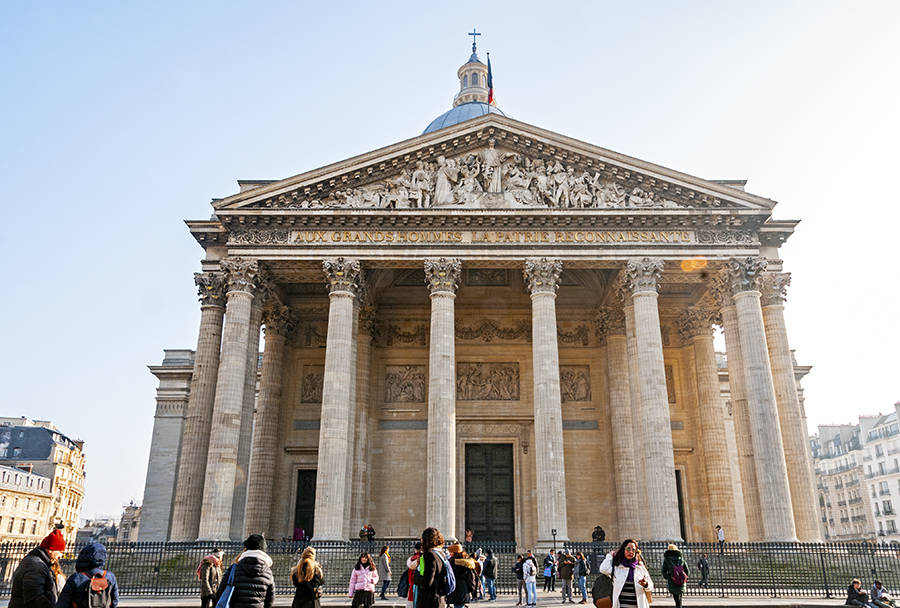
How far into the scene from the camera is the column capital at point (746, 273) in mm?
22391

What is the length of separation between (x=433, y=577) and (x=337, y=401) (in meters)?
14.7

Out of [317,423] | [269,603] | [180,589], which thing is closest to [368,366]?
[317,423]

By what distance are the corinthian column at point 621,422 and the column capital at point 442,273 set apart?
7731mm

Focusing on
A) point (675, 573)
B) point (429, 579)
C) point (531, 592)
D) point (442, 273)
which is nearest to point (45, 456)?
point (442, 273)

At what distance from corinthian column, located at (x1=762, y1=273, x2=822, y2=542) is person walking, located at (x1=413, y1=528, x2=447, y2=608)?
17.7 meters

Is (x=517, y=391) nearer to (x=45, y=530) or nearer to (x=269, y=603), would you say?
(x=269, y=603)

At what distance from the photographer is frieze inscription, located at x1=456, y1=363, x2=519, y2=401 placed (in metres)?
27.4

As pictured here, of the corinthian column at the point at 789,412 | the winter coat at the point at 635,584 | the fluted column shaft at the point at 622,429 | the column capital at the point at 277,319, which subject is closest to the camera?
the winter coat at the point at 635,584

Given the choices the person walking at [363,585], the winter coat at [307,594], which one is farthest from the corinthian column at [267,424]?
the winter coat at [307,594]

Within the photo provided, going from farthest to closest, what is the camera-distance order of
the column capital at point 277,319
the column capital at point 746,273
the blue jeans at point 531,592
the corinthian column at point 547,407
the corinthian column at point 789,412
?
the column capital at point 277,319 → the column capital at point 746,273 → the corinthian column at point 789,412 → the corinthian column at point 547,407 → the blue jeans at point 531,592

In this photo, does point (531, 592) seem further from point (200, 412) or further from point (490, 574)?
point (200, 412)

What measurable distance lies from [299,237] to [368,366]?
6268 mm

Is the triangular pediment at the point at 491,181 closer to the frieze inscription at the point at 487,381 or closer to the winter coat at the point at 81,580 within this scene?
the frieze inscription at the point at 487,381

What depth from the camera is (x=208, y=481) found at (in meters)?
20.5
